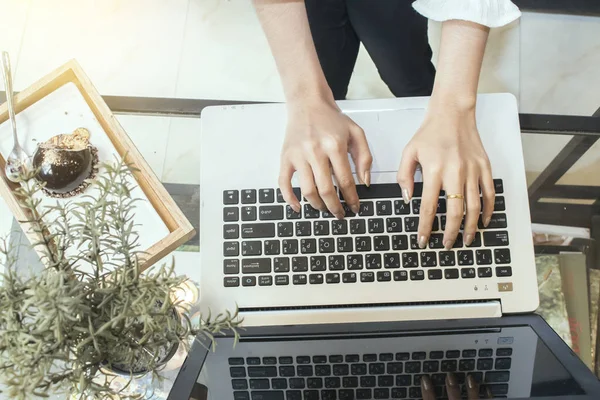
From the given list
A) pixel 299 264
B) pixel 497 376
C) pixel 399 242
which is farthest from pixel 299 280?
pixel 497 376

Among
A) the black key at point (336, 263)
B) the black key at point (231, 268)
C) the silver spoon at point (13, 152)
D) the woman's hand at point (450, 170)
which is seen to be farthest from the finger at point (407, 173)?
the silver spoon at point (13, 152)

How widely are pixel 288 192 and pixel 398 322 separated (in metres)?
0.19

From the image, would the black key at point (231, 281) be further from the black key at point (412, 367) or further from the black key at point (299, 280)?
the black key at point (412, 367)

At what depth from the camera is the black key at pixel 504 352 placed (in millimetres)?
512

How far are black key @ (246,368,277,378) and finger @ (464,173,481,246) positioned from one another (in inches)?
9.8

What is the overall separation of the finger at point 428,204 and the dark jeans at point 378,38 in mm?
307

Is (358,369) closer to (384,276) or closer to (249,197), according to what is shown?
(384,276)

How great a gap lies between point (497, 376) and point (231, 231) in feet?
1.04

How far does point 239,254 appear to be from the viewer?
0.57 metres

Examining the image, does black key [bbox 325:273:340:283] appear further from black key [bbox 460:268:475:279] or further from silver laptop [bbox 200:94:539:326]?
black key [bbox 460:268:475:279]

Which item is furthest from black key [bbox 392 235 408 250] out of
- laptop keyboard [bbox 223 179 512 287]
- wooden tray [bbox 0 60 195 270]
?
wooden tray [bbox 0 60 195 270]

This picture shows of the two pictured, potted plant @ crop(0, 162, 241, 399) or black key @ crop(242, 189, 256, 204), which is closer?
potted plant @ crop(0, 162, 241, 399)

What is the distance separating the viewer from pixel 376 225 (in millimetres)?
570

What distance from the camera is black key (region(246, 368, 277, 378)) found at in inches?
19.9
